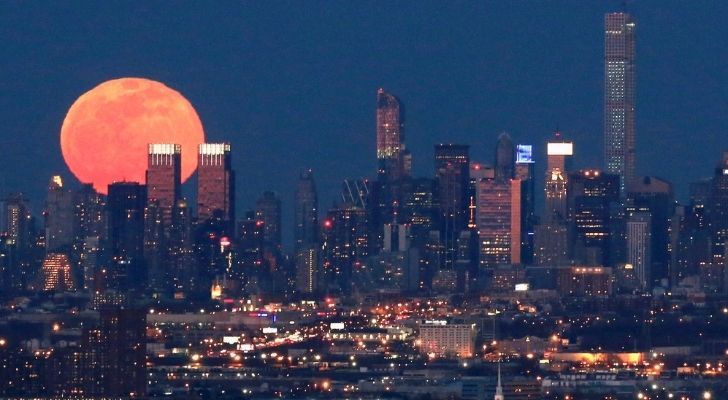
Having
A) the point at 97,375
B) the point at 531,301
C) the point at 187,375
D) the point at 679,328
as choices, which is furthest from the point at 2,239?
the point at 97,375

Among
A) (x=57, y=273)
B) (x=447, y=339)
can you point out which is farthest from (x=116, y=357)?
(x=57, y=273)

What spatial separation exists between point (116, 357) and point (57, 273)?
3349 inches

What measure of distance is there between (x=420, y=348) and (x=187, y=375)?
24691mm

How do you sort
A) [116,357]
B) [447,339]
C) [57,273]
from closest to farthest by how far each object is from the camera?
1. [116,357]
2. [447,339]
3. [57,273]

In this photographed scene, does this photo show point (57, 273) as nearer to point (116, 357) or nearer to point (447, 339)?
point (447, 339)

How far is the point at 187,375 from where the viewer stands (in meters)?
117

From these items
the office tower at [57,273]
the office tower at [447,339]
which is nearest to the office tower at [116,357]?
the office tower at [447,339]

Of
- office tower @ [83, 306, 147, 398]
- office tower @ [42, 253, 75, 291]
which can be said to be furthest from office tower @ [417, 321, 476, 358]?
office tower @ [42, 253, 75, 291]

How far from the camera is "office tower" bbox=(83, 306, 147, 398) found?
100 meters

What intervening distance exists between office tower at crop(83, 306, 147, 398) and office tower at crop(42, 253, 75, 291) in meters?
74.2

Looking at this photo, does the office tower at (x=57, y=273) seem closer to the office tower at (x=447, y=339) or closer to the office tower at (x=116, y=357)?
the office tower at (x=447, y=339)

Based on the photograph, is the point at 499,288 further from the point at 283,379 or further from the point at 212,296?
the point at 283,379

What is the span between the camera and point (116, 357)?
103 m

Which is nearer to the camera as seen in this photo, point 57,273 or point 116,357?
point 116,357
